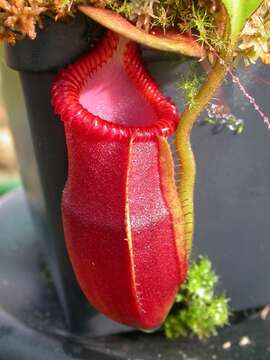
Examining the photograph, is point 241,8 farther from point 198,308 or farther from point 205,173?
point 198,308

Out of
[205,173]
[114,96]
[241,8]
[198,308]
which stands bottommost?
[198,308]

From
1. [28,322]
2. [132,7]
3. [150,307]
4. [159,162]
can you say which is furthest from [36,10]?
[28,322]

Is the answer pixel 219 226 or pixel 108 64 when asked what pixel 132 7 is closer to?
pixel 108 64

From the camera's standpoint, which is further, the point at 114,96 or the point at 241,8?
the point at 114,96

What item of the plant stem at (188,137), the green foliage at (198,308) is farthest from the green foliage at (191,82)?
the green foliage at (198,308)

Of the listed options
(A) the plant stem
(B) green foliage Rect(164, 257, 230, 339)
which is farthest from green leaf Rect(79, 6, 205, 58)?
(B) green foliage Rect(164, 257, 230, 339)

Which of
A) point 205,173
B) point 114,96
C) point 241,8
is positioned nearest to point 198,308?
point 205,173
